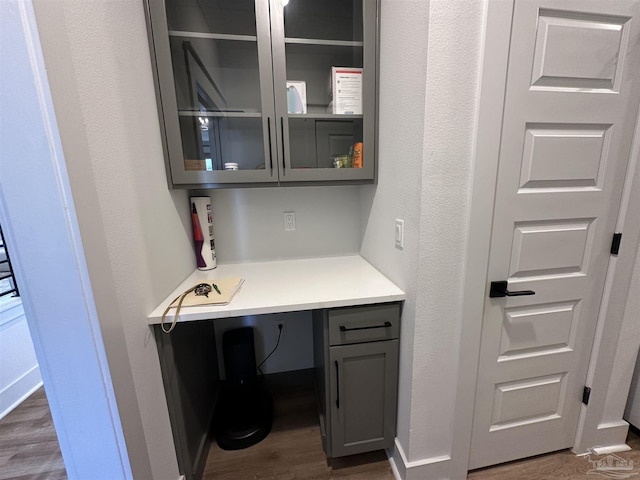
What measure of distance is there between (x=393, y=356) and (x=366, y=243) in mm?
687

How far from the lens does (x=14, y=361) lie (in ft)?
6.23

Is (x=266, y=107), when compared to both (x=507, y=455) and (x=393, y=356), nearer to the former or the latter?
(x=393, y=356)

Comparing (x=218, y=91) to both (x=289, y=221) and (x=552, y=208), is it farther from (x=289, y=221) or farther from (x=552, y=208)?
(x=552, y=208)

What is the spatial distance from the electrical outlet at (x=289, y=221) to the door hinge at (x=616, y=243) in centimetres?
157

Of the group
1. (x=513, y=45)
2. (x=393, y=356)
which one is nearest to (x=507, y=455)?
(x=393, y=356)

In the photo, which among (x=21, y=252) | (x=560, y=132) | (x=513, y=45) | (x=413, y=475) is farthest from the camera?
(x=413, y=475)

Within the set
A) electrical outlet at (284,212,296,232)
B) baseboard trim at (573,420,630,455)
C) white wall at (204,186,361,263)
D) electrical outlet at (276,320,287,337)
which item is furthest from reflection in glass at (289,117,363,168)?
baseboard trim at (573,420,630,455)

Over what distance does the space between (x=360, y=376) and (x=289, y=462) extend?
0.64 metres

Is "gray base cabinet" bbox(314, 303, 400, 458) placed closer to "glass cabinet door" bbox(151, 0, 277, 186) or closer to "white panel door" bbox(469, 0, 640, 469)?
"white panel door" bbox(469, 0, 640, 469)

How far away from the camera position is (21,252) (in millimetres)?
682

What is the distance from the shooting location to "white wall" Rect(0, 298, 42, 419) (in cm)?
180

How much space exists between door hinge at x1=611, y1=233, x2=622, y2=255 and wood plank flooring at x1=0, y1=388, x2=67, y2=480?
9.27ft

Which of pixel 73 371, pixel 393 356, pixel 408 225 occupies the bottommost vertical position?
pixel 393 356

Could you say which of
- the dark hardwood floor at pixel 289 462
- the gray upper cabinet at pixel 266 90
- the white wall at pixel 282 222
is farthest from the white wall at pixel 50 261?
the white wall at pixel 282 222
